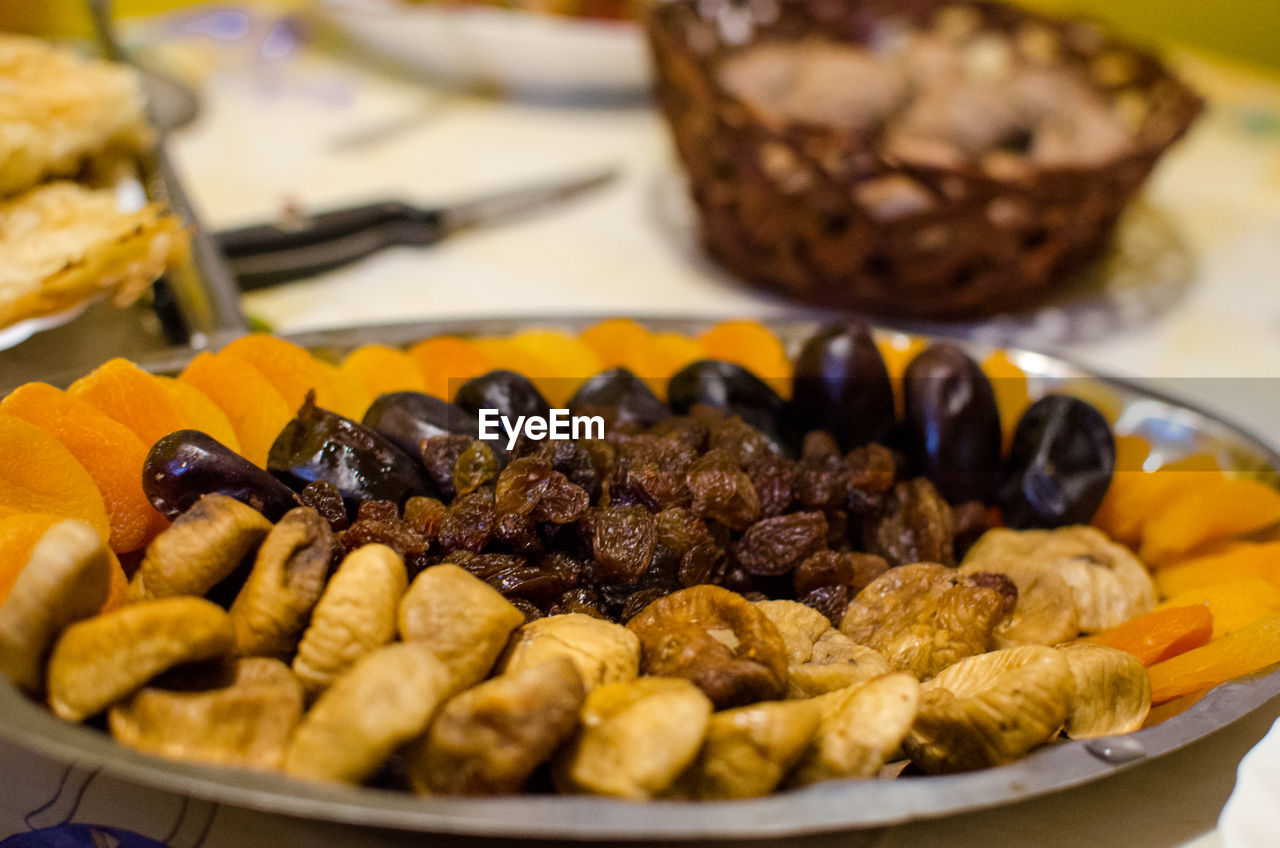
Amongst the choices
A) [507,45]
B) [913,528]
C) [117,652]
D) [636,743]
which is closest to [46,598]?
[117,652]

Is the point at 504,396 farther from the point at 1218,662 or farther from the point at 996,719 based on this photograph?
the point at 1218,662

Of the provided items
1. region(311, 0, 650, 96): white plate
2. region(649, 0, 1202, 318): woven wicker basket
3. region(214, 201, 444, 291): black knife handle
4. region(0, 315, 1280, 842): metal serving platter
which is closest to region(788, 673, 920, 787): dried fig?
region(0, 315, 1280, 842): metal serving platter

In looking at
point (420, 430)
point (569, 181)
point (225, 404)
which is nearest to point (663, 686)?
point (420, 430)

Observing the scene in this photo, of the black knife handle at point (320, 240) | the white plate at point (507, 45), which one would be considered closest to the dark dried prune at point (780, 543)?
the black knife handle at point (320, 240)

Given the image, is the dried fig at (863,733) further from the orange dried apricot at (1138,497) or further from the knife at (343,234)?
the knife at (343,234)

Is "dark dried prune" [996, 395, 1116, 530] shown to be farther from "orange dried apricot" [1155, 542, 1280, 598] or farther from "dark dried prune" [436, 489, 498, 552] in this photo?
"dark dried prune" [436, 489, 498, 552]
